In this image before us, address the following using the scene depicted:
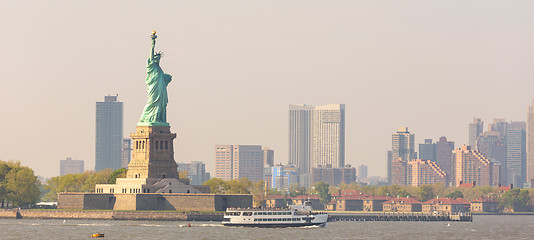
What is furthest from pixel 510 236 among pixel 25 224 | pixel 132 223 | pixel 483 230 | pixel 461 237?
pixel 25 224

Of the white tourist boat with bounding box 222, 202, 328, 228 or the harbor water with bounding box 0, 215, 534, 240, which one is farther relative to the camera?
the white tourist boat with bounding box 222, 202, 328, 228

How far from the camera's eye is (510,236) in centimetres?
16925

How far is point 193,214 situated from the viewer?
626ft

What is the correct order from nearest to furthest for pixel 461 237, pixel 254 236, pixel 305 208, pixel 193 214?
pixel 254 236
pixel 461 237
pixel 305 208
pixel 193 214

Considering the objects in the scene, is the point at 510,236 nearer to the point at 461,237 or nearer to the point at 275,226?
the point at 461,237

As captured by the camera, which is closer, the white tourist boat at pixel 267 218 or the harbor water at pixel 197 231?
the harbor water at pixel 197 231

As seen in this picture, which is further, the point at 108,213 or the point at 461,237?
the point at 108,213

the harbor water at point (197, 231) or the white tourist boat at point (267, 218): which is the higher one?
the white tourist boat at point (267, 218)

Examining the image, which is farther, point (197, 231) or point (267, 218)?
point (267, 218)

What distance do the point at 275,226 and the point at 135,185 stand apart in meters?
34.7

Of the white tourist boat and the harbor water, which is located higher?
the white tourist boat

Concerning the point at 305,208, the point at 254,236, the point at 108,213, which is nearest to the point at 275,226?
the point at 305,208

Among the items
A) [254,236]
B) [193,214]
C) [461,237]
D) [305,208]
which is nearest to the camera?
[254,236]

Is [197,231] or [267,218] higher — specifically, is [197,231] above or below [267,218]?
below
